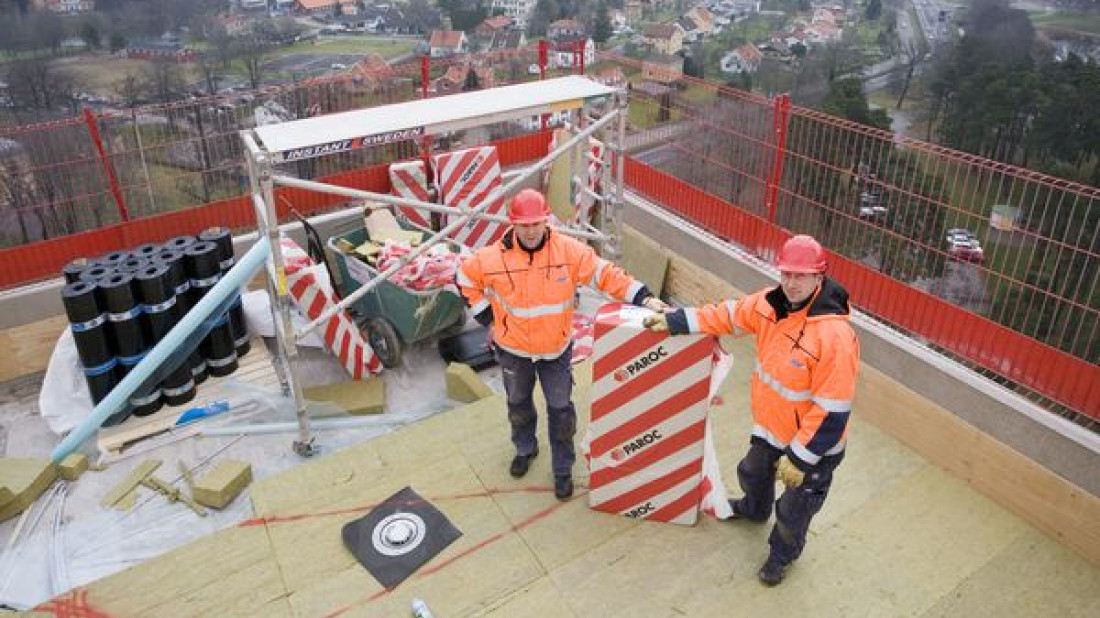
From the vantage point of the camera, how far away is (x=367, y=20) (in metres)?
60.3

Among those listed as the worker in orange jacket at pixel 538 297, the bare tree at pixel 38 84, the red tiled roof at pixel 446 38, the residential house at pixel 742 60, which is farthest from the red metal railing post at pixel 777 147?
the red tiled roof at pixel 446 38

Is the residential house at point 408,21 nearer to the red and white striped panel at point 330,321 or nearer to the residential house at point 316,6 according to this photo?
the residential house at point 316,6

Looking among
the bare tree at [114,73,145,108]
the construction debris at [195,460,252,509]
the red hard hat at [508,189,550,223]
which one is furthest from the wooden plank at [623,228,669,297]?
the bare tree at [114,73,145,108]

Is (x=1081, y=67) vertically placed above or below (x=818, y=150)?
below

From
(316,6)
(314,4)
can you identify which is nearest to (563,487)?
(316,6)

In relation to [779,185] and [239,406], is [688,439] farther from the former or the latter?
[239,406]

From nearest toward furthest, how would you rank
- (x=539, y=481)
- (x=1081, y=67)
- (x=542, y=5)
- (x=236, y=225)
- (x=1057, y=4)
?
(x=539, y=481) → (x=236, y=225) → (x=1081, y=67) → (x=1057, y=4) → (x=542, y=5)

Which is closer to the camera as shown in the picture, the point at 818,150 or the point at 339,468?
the point at 339,468

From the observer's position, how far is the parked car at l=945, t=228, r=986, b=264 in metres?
5.24

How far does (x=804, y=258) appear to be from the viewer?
356 centimetres

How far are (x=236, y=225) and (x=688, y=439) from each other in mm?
5580

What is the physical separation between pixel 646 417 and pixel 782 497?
2.87 feet

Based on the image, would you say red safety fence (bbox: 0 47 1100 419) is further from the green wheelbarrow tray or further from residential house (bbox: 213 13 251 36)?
residential house (bbox: 213 13 251 36)

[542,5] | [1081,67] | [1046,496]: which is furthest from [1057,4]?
[1046,496]
